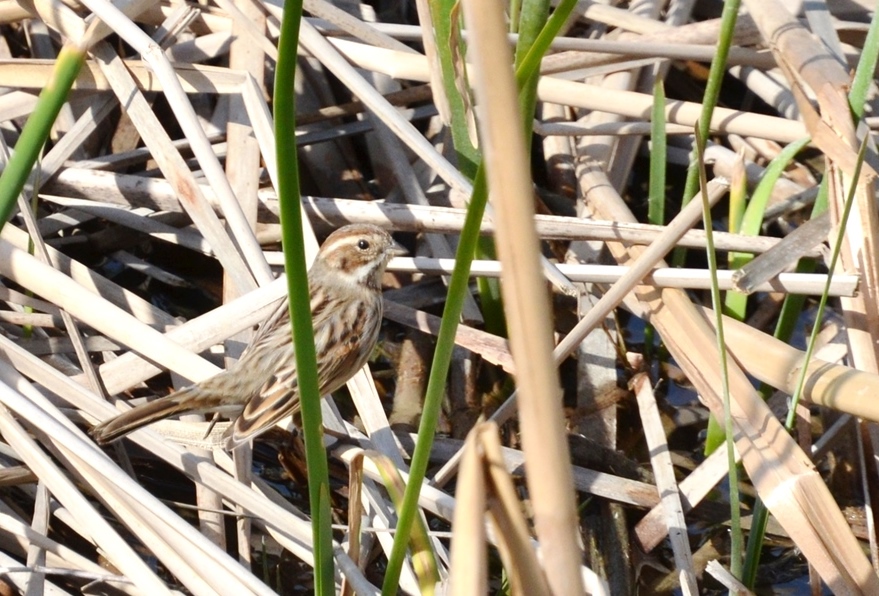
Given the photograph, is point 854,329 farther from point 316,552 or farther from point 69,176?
point 69,176

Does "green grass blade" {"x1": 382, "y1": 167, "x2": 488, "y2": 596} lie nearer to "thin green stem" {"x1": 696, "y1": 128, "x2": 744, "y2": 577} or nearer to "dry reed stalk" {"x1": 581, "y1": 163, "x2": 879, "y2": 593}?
"thin green stem" {"x1": 696, "y1": 128, "x2": 744, "y2": 577}

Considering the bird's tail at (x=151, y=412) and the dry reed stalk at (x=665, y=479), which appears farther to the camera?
the dry reed stalk at (x=665, y=479)

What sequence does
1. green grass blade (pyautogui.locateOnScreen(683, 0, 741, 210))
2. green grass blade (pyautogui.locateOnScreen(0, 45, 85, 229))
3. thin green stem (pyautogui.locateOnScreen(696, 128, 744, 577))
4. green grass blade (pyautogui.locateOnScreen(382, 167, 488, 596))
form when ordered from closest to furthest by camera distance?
1. green grass blade (pyautogui.locateOnScreen(382, 167, 488, 596))
2. green grass blade (pyautogui.locateOnScreen(0, 45, 85, 229))
3. thin green stem (pyautogui.locateOnScreen(696, 128, 744, 577))
4. green grass blade (pyautogui.locateOnScreen(683, 0, 741, 210))

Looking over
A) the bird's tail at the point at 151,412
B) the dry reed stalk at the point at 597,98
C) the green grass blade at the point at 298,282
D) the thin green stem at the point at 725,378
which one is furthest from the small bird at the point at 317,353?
the thin green stem at the point at 725,378

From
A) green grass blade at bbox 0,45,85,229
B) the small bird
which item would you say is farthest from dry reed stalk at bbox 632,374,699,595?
green grass blade at bbox 0,45,85,229

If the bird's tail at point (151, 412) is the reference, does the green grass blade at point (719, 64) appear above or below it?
above

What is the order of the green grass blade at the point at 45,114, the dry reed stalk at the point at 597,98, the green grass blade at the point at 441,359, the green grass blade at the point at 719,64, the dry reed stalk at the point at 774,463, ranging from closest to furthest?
1. the green grass blade at the point at 441,359
2. the green grass blade at the point at 45,114
3. the dry reed stalk at the point at 774,463
4. the green grass blade at the point at 719,64
5. the dry reed stalk at the point at 597,98

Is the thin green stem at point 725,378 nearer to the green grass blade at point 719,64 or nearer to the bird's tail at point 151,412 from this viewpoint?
the green grass blade at point 719,64

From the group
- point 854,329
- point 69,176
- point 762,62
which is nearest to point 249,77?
point 69,176

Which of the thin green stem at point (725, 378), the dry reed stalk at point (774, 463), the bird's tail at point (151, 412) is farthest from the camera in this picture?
the bird's tail at point (151, 412)
